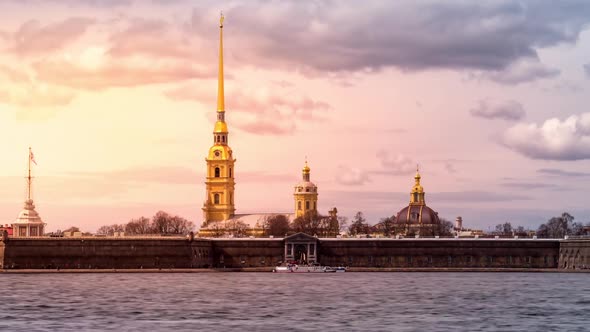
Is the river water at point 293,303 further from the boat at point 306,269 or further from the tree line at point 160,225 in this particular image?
the tree line at point 160,225

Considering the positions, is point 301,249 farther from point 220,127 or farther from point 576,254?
point 220,127

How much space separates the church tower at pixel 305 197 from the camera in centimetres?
19475

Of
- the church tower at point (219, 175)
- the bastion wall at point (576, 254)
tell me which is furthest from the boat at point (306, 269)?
the church tower at point (219, 175)

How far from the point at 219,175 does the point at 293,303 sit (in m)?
105

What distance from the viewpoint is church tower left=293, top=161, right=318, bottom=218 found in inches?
7667

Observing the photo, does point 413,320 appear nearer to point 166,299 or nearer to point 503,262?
point 166,299

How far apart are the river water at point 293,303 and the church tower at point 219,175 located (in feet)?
220

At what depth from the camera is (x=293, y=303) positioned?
8306 cm

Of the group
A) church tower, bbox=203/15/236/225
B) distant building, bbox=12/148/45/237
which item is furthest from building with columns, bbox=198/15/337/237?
distant building, bbox=12/148/45/237

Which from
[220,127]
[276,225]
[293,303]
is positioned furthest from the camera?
[220,127]

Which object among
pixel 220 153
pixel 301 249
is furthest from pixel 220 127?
pixel 301 249

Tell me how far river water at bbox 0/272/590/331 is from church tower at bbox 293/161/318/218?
245 feet

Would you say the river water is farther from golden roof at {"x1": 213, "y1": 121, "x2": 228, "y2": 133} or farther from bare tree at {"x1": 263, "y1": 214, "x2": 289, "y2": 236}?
golden roof at {"x1": 213, "y1": 121, "x2": 228, "y2": 133}

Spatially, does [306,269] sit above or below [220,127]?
below
